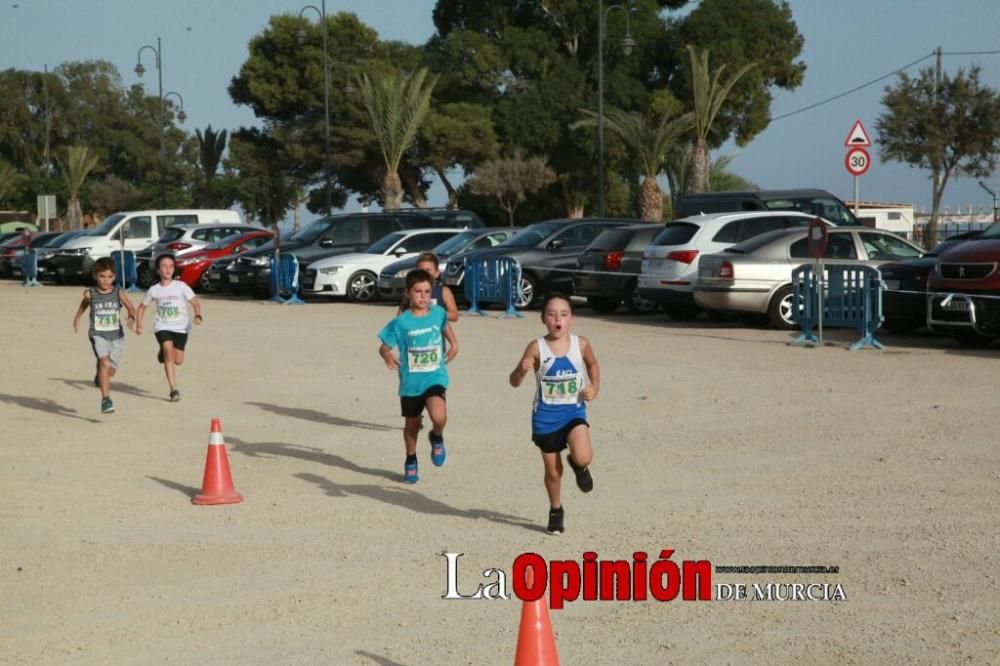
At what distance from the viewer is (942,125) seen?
46.1 m

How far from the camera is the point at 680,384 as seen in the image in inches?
599

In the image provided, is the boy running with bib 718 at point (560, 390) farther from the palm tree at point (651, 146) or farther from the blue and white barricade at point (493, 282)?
the palm tree at point (651, 146)

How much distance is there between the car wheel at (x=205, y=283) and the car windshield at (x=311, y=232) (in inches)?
92.7

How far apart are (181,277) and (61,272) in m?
6.83

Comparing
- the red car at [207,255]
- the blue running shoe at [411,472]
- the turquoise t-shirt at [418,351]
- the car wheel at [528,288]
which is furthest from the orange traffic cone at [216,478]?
the red car at [207,255]

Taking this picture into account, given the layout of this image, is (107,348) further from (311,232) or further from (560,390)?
(311,232)

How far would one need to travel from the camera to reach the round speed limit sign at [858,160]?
79.3 ft

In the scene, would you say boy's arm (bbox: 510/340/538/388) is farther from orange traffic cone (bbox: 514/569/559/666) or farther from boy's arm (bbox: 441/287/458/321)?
orange traffic cone (bbox: 514/569/559/666)

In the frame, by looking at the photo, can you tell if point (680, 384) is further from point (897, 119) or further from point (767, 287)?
point (897, 119)

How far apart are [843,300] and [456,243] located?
1179 cm

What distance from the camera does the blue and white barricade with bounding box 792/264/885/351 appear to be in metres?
18.3

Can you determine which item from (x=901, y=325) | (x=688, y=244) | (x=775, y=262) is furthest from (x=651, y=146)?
(x=901, y=325)

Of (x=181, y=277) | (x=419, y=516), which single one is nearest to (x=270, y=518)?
(x=419, y=516)

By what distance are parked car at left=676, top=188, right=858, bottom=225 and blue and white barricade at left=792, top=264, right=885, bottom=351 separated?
6773 millimetres
